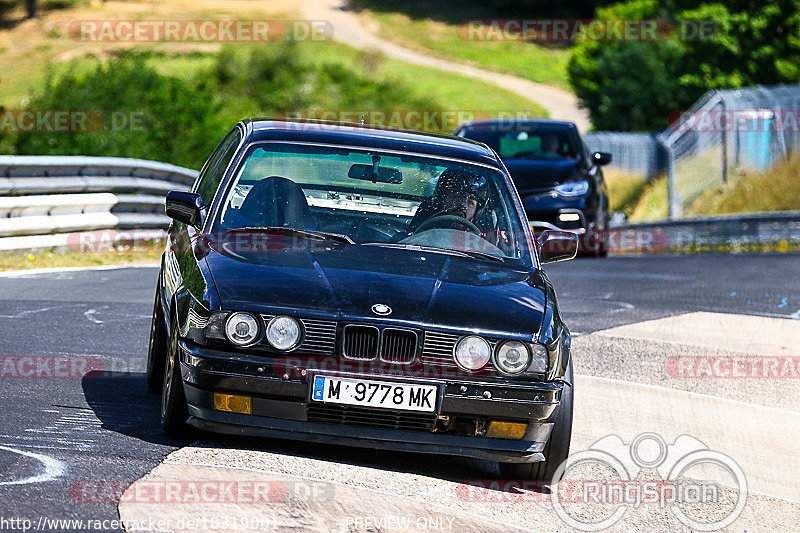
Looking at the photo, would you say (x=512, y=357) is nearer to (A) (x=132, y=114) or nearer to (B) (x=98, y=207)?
(B) (x=98, y=207)

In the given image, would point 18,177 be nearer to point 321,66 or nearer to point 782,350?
point 782,350

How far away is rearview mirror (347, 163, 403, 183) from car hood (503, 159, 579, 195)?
912cm

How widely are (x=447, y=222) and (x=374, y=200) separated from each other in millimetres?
594

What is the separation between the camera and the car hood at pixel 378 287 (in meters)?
5.47

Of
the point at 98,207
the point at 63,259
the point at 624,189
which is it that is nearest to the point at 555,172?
the point at 98,207

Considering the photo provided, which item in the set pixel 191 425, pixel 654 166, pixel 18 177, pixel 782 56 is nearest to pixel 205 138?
pixel 18 177

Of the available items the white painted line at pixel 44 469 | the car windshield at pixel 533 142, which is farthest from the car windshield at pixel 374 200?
the car windshield at pixel 533 142

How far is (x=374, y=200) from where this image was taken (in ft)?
23.5

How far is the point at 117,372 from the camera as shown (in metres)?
7.65

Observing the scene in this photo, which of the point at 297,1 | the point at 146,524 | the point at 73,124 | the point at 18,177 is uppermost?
the point at 297,1

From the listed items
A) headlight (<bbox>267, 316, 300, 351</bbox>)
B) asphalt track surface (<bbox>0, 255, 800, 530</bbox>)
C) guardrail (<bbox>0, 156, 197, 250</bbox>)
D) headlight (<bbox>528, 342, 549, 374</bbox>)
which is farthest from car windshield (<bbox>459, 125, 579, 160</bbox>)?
headlight (<bbox>267, 316, 300, 351</bbox>)

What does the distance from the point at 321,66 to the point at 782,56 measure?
28717 millimetres

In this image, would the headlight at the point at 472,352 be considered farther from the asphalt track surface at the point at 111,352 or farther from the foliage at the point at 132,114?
the foliage at the point at 132,114

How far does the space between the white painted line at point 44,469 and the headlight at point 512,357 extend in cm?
184
